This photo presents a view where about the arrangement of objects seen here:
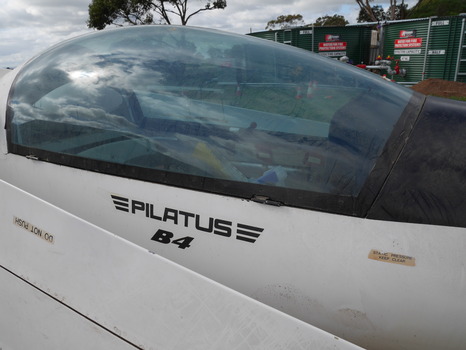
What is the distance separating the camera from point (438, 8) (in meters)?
30.0

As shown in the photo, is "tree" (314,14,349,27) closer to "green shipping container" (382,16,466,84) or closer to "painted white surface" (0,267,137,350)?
"green shipping container" (382,16,466,84)

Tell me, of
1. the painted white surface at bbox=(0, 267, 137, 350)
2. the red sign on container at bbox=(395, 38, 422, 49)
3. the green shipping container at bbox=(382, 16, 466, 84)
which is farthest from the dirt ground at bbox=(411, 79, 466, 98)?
the painted white surface at bbox=(0, 267, 137, 350)

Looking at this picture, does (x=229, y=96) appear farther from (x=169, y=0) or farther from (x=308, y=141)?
(x=169, y=0)

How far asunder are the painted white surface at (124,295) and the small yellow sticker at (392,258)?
1.08 ft

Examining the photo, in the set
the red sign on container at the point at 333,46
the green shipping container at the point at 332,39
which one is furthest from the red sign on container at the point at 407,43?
the red sign on container at the point at 333,46

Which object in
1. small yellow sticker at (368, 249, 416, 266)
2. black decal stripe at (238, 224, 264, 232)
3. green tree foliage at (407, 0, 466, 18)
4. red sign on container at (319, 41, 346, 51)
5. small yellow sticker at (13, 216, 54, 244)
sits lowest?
small yellow sticker at (13, 216, 54, 244)

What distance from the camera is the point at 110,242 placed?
157cm

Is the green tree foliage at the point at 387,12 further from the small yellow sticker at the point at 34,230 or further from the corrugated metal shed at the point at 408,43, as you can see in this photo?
the small yellow sticker at the point at 34,230

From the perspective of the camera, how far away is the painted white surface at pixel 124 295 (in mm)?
1322

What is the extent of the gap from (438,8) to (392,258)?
3490cm

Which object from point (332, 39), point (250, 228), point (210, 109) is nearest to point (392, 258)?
point (250, 228)

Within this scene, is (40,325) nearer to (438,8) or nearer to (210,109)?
(210,109)

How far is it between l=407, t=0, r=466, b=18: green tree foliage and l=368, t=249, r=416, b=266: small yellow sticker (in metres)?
32.9

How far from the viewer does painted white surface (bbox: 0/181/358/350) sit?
1322 mm
